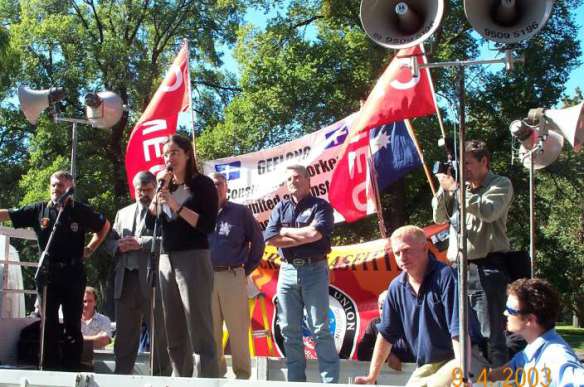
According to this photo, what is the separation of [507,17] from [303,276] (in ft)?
8.99

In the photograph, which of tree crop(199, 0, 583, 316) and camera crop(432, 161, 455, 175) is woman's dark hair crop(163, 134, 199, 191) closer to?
camera crop(432, 161, 455, 175)

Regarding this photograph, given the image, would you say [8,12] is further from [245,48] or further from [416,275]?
[416,275]

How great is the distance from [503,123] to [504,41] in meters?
17.6

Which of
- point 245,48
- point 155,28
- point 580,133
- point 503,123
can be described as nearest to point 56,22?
point 155,28

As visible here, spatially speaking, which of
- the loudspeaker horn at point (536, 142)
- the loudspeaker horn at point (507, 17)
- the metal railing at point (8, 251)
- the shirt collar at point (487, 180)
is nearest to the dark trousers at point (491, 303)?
the shirt collar at point (487, 180)

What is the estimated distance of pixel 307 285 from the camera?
21.1 ft

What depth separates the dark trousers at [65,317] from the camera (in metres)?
6.35

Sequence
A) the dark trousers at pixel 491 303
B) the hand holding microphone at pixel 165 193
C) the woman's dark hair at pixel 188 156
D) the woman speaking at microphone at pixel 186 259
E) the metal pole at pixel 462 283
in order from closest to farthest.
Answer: the metal pole at pixel 462 283
the hand holding microphone at pixel 165 193
the woman speaking at microphone at pixel 186 259
the dark trousers at pixel 491 303
the woman's dark hair at pixel 188 156

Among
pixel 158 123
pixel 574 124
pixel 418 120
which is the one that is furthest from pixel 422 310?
pixel 418 120

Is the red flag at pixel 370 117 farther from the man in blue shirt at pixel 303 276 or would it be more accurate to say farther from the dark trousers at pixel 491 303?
the dark trousers at pixel 491 303

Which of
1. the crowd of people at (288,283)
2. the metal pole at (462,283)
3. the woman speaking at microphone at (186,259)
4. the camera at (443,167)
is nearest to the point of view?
the metal pole at (462,283)

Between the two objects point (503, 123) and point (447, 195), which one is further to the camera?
point (503, 123)

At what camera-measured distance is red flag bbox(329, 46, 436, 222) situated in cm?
869

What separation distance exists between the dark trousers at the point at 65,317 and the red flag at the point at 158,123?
317cm
